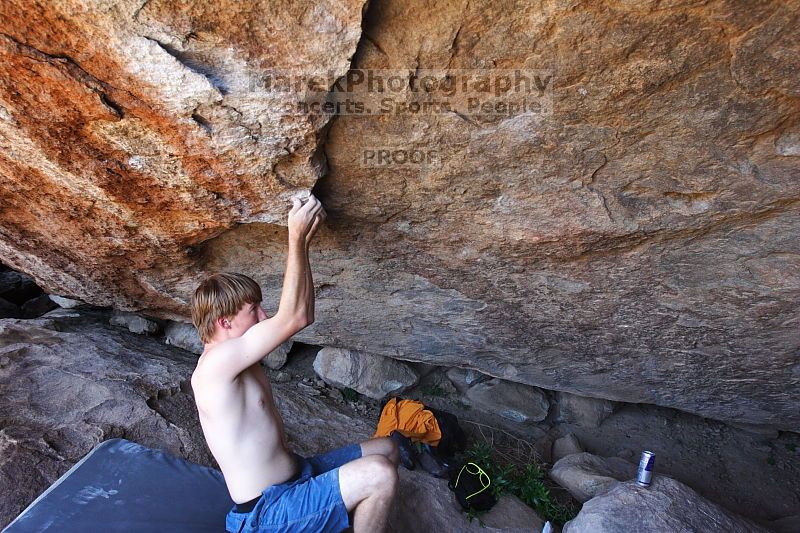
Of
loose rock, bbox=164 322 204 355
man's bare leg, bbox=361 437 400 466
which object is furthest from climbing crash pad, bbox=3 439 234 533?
loose rock, bbox=164 322 204 355

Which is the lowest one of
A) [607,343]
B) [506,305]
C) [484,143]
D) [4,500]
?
[4,500]

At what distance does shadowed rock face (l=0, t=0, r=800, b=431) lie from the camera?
1.83 meters

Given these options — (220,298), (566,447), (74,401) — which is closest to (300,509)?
(220,298)

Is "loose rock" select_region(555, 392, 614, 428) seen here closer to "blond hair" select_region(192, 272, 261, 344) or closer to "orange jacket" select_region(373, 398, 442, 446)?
"orange jacket" select_region(373, 398, 442, 446)

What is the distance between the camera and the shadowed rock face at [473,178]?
1828mm

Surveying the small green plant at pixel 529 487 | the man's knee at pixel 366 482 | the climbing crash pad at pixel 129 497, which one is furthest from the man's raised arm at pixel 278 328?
the small green plant at pixel 529 487

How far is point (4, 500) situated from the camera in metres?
2.53

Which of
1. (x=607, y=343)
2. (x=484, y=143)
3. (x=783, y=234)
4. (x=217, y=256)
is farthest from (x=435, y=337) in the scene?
(x=783, y=234)

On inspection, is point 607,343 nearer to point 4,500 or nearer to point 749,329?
point 749,329

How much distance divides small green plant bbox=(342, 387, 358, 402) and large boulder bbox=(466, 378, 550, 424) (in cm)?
99

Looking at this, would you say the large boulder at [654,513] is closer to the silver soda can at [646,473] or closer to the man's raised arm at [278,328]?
the silver soda can at [646,473]

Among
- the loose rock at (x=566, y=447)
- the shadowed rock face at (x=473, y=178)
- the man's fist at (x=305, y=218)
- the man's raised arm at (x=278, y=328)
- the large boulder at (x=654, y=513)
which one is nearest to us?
the shadowed rock face at (x=473, y=178)

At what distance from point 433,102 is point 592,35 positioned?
62 centimetres

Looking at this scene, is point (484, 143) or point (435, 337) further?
point (435, 337)
